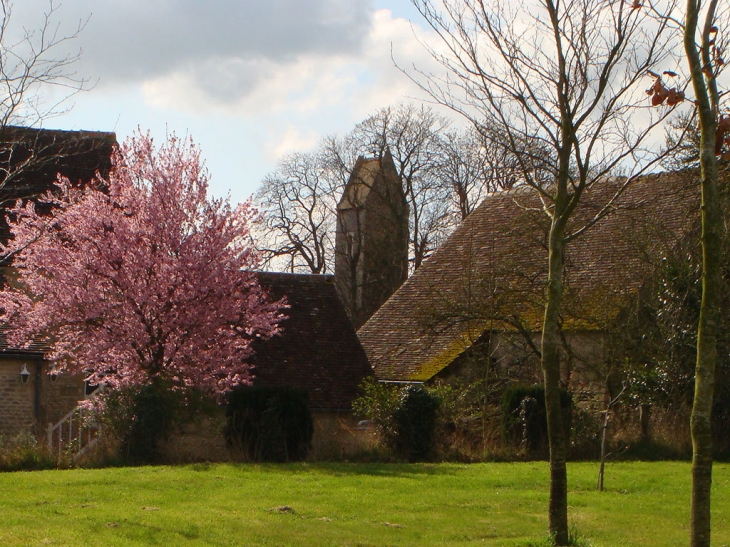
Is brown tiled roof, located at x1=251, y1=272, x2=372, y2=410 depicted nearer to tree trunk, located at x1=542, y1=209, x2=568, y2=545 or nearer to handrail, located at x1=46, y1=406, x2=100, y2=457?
handrail, located at x1=46, y1=406, x2=100, y2=457

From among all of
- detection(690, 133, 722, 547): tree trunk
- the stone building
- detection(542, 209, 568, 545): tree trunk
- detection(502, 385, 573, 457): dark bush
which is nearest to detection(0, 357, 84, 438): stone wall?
detection(502, 385, 573, 457): dark bush

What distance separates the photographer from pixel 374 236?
4534 cm

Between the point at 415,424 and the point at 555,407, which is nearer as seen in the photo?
the point at 555,407

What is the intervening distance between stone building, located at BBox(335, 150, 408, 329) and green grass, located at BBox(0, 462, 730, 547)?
29.2m

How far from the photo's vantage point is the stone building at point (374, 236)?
4488 cm

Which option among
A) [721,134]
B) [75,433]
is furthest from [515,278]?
[721,134]

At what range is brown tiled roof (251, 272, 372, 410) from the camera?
2298 cm

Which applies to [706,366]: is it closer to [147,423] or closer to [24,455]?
[147,423]

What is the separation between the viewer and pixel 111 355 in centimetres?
1981

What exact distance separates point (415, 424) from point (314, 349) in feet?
24.6

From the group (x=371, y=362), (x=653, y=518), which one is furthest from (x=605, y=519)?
(x=371, y=362)

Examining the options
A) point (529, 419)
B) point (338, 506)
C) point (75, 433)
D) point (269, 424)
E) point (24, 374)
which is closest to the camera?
point (338, 506)

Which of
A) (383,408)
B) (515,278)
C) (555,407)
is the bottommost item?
(383,408)

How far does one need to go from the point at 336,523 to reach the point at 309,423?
23.1 ft
